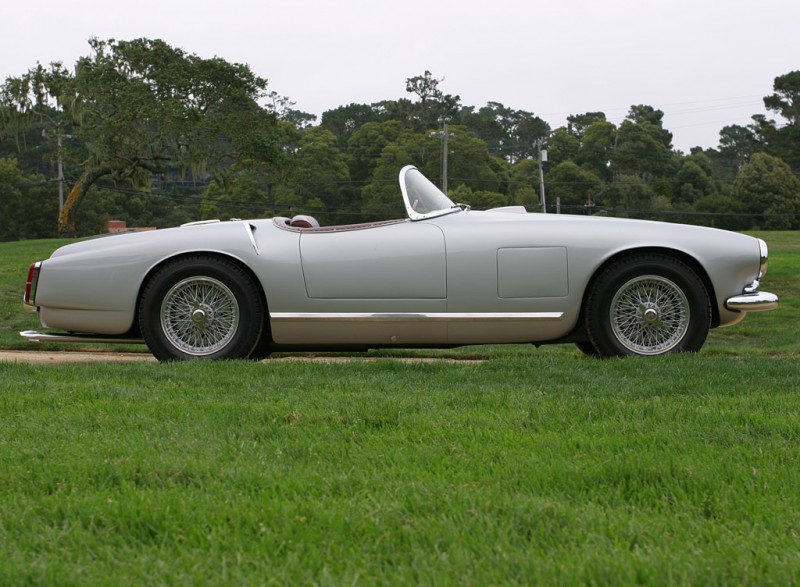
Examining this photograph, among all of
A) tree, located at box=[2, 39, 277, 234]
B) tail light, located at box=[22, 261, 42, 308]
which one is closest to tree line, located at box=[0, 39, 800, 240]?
tree, located at box=[2, 39, 277, 234]

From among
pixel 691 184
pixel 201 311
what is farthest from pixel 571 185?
pixel 201 311

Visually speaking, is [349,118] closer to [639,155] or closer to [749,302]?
[639,155]

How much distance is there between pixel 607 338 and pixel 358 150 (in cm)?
6841

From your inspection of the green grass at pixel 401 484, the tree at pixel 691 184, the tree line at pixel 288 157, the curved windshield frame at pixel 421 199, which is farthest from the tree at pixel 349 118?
the green grass at pixel 401 484

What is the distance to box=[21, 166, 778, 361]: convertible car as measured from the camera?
20.0 ft

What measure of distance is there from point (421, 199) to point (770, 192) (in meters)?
65.3

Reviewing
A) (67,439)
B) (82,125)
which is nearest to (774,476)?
(67,439)

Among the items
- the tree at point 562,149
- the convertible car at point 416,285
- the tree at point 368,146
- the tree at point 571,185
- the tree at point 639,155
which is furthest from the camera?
the tree at point 562,149

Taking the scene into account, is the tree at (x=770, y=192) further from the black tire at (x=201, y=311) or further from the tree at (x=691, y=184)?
the black tire at (x=201, y=311)

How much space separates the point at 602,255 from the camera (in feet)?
20.1

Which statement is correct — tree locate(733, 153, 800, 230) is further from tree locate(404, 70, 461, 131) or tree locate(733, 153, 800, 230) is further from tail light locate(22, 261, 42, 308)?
tail light locate(22, 261, 42, 308)

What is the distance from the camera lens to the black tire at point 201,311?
20.3ft

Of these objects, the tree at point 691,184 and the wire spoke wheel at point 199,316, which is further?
the tree at point 691,184

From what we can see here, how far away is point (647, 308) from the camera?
6188 millimetres
